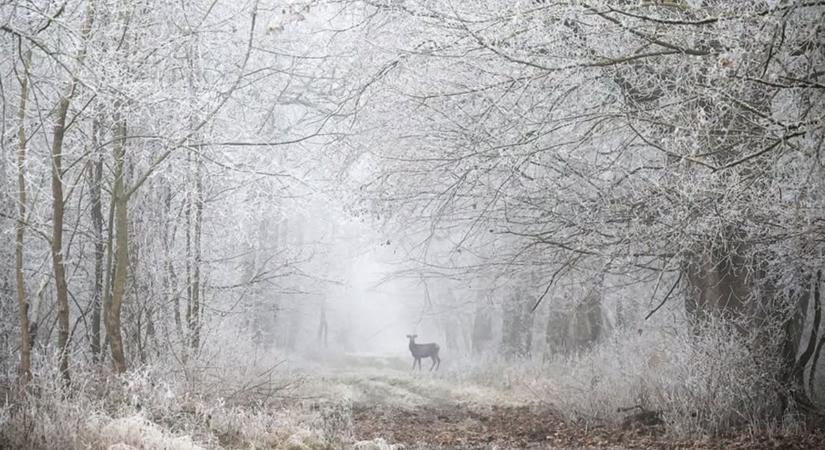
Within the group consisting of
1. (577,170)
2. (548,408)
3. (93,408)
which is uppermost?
(577,170)

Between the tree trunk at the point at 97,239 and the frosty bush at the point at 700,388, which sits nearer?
the frosty bush at the point at 700,388

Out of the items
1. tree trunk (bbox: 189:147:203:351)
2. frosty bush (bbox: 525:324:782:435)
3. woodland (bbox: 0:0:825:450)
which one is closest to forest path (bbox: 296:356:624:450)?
woodland (bbox: 0:0:825:450)

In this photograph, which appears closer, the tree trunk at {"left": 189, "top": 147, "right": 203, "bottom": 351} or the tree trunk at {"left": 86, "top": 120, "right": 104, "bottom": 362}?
the tree trunk at {"left": 86, "top": 120, "right": 104, "bottom": 362}

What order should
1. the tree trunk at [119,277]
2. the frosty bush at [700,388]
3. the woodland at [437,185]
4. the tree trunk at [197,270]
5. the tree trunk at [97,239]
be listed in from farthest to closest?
the tree trunk at [197,270] < the tree trunk at [97,239] < the frosty bush at [700,388] < the tree trunk at [119,277] < the woodland at [437,185]

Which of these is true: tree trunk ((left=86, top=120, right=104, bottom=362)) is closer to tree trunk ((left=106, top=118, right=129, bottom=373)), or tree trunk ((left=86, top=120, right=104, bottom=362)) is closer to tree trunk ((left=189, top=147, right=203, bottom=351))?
tree trunk ((left=106, top=118, right=129, bottom=373))

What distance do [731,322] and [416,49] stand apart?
5133 millimetres

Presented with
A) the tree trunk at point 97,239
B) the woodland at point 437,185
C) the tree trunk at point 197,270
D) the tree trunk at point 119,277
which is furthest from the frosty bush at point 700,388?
the tree trunk at point 97,239

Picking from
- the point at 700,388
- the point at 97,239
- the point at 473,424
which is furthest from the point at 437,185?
the point at 97,239

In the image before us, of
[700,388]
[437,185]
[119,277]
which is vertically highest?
[437,185]

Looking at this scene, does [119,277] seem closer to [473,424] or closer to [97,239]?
[97,239]

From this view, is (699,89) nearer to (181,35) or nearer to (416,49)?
(416,49)

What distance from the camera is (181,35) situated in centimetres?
800

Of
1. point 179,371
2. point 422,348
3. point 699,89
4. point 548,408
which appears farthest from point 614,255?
point 422,348

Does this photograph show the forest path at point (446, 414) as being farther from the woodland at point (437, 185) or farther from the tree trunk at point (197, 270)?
the tree trunk at point (197, 270)
